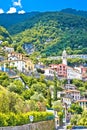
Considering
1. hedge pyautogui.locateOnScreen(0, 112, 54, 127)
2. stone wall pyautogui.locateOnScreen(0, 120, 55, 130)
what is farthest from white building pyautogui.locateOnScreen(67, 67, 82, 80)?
hedge pyautogui.locateOnScreen(0, 112, 54, 127)

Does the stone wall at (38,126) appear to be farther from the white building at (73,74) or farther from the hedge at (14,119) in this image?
the white building at (73,74)

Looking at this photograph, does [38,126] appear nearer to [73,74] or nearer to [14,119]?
[14,119]

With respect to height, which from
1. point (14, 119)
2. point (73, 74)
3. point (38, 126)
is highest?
point (73, 74)

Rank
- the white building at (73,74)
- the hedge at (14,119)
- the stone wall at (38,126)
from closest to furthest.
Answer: the hedge at (14,119), the stone wall at (38,126), the white building at (73,74)

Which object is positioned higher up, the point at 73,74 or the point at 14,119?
the point at 73,74

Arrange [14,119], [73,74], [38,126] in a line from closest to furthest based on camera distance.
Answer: [14,119] → [38,126] → [73,74]

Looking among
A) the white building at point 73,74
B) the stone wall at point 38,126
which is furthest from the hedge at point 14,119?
the white building at point 73,74

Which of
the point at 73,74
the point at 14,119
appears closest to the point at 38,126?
the point at 14,119

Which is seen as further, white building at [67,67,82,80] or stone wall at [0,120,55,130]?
white building at [67,67,82,80]

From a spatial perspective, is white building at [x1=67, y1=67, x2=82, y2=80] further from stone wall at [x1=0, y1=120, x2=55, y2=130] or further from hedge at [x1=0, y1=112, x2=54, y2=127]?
hedge at [x1=0, y1=112, x2=54, y2=127]

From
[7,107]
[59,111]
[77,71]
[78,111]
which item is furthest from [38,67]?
[7,107]

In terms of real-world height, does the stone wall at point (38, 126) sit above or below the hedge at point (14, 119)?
below

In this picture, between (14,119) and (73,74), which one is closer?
(14,119)
